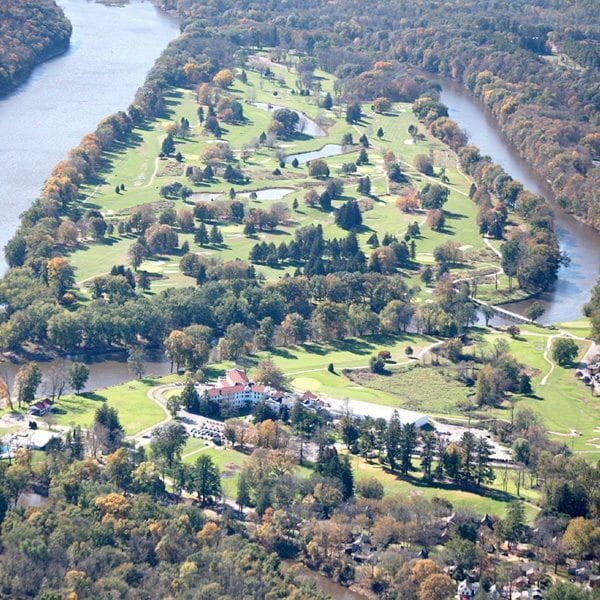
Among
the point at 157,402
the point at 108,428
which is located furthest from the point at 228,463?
the point at 157,402

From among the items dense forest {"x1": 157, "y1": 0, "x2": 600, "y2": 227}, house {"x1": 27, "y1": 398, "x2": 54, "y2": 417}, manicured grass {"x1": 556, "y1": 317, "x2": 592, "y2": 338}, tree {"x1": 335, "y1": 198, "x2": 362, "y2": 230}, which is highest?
dense forest {"x1": 157, "y1": 0, "x2": 600, "y2": 227}

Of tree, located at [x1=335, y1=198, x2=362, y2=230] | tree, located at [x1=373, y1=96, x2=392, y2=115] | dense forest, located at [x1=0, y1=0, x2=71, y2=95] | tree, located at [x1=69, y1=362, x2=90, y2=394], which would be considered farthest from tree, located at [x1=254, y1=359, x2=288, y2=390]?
dense forest, located at [x1=0, y1=0, x2=71, y2=95]

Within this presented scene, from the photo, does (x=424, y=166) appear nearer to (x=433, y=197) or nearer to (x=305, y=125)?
(x=433, y=197)

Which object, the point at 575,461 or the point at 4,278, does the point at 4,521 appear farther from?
the point at 4,278

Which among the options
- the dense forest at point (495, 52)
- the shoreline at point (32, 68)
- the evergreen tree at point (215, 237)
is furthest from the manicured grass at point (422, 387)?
the shoreline at point (32, 68)

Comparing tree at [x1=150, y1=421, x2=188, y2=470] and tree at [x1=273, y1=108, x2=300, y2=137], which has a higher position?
tree at [x1=273, y1=108, x2=300, y2=137]

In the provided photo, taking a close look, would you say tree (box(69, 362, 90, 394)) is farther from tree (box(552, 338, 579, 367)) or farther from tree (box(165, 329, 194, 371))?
tree (box(552, 338, 579, 367))

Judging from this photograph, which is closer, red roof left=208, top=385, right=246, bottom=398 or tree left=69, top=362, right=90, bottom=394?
red roof left=208, top=385, right=246, bottom=398
